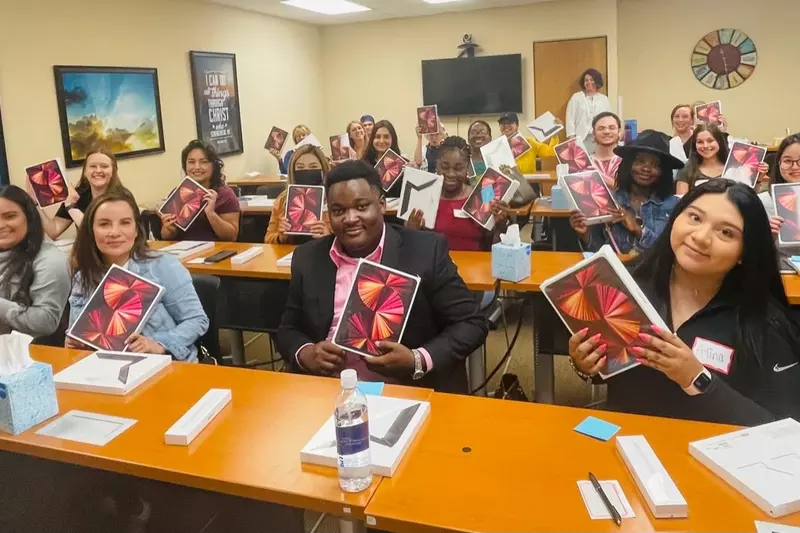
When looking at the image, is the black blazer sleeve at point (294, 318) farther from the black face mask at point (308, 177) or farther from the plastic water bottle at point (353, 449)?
the black face mask at point (308, 177)

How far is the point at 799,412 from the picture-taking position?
1604mm

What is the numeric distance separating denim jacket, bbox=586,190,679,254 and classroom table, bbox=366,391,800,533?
2084mm

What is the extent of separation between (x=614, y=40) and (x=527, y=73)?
1.21m

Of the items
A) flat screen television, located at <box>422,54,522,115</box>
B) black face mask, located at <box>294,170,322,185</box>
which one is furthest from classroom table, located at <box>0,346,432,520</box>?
flat screen television, located at <box>422,54,522,115</box>

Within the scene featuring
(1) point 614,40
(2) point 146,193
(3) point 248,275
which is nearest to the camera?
(3) point 248,275

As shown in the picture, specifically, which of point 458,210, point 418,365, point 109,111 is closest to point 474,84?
point 109,111

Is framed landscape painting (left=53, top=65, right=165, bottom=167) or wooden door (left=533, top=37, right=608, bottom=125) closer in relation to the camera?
framed landscape painting (left=53, top=65, right=165, bottom=167)

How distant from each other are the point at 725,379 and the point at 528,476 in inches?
27.9

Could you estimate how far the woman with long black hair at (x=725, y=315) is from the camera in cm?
164

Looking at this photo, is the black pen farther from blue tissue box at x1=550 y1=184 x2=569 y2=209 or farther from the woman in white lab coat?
the woman in white lab coat

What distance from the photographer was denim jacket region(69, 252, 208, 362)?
2.34 metres

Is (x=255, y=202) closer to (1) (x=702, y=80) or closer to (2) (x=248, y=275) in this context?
(2) (x=248, y=275)

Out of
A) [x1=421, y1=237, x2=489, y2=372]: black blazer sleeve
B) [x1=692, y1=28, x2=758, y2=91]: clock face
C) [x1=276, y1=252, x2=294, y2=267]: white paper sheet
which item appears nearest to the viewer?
[x1=421, y1=237, x2=489, y2=372]: black blazer sleeve

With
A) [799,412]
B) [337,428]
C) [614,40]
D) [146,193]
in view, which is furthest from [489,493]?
[614,40]
